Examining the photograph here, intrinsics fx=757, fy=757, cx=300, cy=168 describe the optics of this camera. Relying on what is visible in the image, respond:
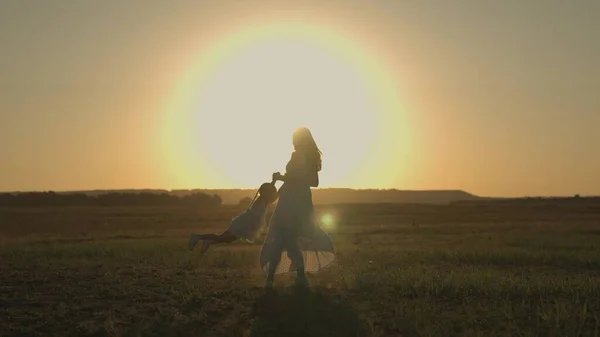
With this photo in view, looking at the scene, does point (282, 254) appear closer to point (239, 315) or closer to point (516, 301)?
point (239, 315)

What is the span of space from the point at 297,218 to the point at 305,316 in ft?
8.55

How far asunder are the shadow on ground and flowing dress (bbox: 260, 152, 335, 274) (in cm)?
117

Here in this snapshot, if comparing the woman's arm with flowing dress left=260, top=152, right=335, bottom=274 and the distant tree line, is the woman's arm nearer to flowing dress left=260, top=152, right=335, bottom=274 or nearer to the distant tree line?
flowing dress left=260, top=152, right=335, bottom=274

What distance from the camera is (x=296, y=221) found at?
1159 cm

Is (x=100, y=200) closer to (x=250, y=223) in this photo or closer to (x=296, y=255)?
(x=250, y=223)

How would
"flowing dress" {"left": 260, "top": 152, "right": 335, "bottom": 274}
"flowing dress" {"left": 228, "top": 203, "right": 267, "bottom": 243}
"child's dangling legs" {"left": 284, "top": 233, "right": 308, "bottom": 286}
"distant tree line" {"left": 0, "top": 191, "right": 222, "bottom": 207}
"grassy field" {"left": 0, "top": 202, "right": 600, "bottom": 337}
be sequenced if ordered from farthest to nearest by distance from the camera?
"distant tree line" {"left": 0, "top": 191, "right": 222, "bottom": 207}
"flowing dress" {"left": 228, "top": 203, "right": 267, "bottom": 243}
"flowing dress" {"left": 260, "top": 152, "right": 335, "bottom": 274}
"child's dangling legs" {"left": 284, "top": 233, "right": 308, "bottom": 286}
"grassy field" {"left": 0, "top": 202, "right": 600, "bottom": 337}

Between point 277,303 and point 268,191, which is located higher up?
point 268,191

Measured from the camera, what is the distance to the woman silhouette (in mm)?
11570

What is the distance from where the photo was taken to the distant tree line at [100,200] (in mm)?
100438

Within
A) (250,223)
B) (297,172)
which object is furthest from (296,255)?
(297,172)

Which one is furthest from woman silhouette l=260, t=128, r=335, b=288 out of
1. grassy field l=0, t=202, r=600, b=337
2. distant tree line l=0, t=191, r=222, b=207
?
distant tree line l=0, t=191, r=222, b=207

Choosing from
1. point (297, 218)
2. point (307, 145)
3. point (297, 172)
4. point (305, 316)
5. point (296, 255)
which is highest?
point (307, 145)

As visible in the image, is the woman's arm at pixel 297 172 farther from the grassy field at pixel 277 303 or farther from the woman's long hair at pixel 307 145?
the grassy field at pixel 277 303

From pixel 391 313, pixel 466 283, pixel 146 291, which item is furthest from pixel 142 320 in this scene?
pixel 466 283
